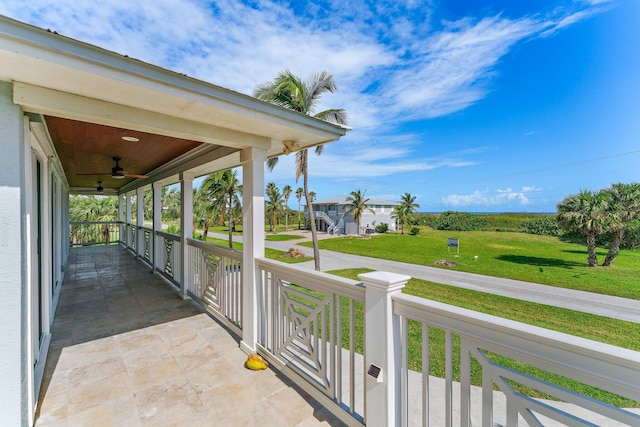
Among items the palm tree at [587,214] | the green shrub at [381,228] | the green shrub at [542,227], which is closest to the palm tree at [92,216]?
the palm tree at [587,214]

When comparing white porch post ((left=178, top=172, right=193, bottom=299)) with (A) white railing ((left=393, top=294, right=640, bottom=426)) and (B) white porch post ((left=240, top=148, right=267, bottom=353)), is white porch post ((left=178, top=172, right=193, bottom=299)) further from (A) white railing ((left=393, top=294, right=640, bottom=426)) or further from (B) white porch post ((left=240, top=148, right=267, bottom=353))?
(A) white railing ((left=393, top=294, right=640, bottom=426))

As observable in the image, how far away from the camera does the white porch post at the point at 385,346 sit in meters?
1.61

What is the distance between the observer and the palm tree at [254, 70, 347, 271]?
10.0m

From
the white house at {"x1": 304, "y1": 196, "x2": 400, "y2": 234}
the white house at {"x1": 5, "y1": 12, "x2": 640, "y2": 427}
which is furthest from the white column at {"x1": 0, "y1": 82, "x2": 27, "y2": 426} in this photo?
the white house at {"x1": 304, "y1": 196, "x2": 400, "y2": 234}

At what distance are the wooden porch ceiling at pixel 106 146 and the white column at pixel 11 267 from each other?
4.85 feet

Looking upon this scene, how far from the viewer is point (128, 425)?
6.37 feet

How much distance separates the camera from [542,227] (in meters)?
27.5

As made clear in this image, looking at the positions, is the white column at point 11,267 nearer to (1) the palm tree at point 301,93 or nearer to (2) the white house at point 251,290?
(2) the white house at point 251,290

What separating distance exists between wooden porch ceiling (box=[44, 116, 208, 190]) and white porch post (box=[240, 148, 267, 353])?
3.88 feet

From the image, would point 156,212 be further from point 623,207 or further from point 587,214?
point 623,207

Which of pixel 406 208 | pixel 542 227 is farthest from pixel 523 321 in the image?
pixel 542 227

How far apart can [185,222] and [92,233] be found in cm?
1010

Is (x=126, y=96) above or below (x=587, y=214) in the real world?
above

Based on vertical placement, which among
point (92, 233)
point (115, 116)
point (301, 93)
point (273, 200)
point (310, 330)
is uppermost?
point (301, 93)
